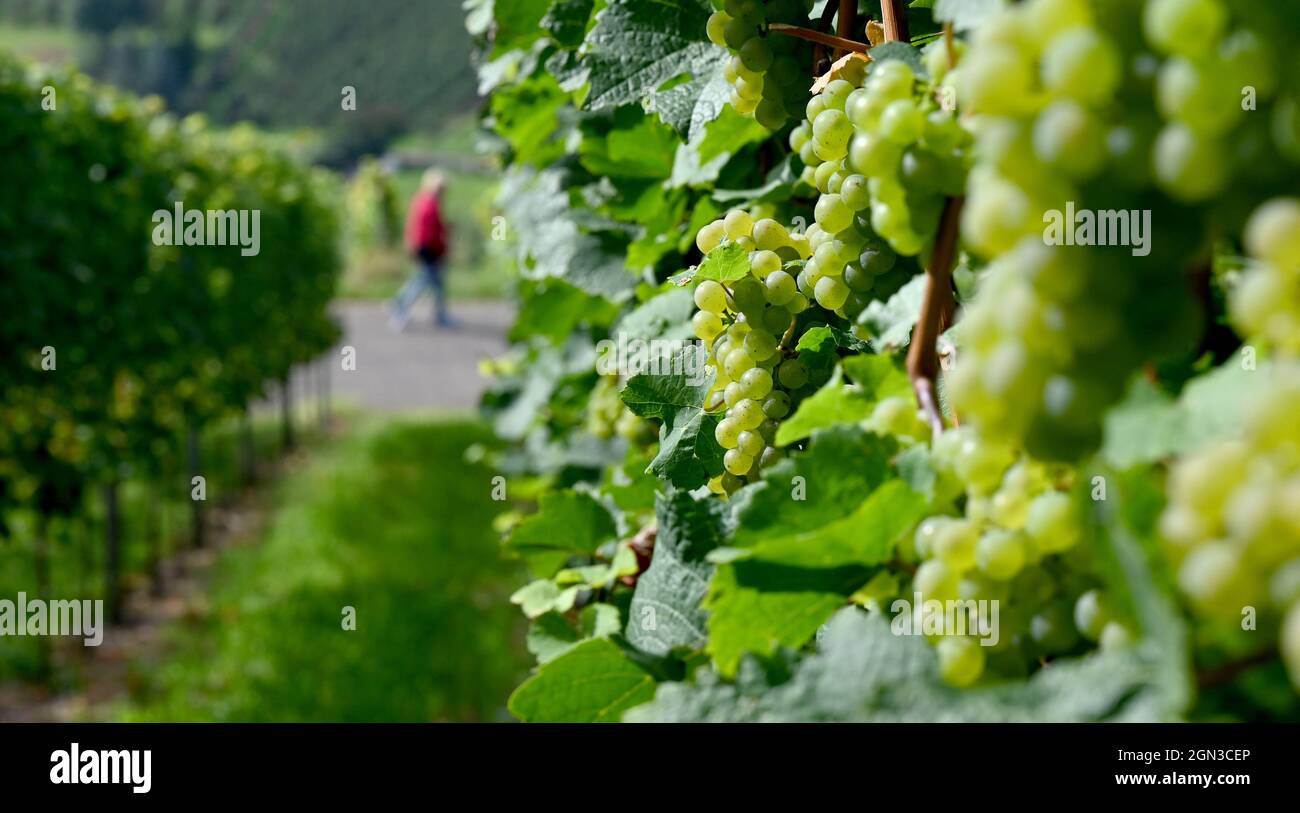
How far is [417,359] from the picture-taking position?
16.2 meters

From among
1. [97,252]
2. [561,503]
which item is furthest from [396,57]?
[561,503]

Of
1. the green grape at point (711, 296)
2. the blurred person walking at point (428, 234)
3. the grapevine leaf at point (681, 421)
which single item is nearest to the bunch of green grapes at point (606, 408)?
the grapevine leaf at point (681, 421)

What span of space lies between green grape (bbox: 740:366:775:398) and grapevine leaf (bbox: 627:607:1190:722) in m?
0.38

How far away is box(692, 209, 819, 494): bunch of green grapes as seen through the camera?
108 cm

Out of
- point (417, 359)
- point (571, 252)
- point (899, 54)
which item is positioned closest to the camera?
point (899, 54)

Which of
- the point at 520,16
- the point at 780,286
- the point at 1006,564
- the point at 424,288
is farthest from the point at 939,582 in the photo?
the point at 424,288

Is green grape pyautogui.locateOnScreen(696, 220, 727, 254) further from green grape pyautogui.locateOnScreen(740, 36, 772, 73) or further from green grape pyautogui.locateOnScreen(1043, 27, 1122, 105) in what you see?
green grape pyautogui.locateOnScreen(1043, 27, 1122, 105)

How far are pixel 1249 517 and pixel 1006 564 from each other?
0.20m

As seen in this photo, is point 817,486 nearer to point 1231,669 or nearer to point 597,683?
point 1231,669

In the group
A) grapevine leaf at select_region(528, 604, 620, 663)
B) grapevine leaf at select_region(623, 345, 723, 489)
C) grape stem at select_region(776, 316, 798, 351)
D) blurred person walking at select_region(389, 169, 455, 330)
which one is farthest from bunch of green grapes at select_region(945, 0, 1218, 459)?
blurred person walking at select_region(389, 169, 455, 330)

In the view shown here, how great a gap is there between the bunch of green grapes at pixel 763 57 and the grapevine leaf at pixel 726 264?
159mm
